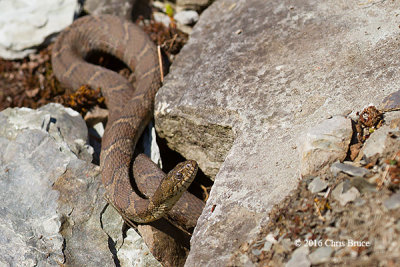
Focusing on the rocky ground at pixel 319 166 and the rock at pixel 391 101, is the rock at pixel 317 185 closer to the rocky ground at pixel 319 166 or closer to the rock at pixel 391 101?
the rocky ground at pixel 319 166

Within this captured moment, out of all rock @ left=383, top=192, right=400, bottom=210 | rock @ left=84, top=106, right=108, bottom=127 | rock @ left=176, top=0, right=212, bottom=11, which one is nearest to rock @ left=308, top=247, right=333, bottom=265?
rock @ left=383, top=192, right=400, bottom=210

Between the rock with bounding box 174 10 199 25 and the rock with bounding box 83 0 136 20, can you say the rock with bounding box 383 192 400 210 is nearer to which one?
the rock with bounding box 174 10 199 25

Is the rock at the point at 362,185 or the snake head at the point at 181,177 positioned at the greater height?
the rock at the point at 362,185

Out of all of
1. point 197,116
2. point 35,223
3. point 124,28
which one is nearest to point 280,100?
point 197,116

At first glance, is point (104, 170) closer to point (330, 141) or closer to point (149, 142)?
point (149, 142)

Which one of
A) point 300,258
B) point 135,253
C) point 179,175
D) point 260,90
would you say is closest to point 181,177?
point 179,175

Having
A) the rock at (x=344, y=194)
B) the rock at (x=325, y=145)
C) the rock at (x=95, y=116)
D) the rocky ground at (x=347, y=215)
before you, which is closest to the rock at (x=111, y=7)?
the rock at (x=95, y=116)
